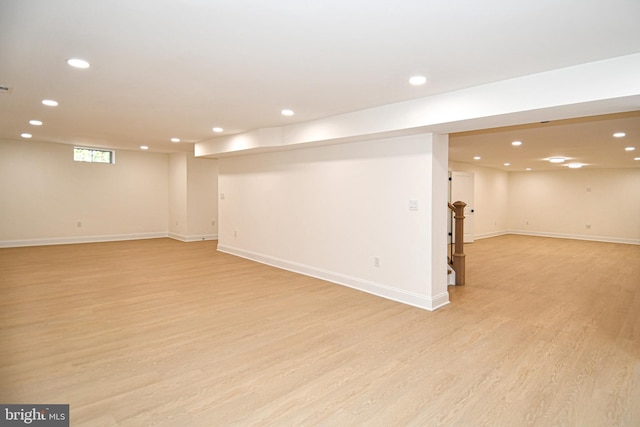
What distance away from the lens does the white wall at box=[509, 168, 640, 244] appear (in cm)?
997

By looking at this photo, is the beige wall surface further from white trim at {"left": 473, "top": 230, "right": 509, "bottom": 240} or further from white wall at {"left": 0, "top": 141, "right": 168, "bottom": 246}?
white wall at {"left": 0, "top": 141, "right": 168, "bottom": 246}

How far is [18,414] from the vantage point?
216 centimetres

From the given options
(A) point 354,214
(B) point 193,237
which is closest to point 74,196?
(B) point 193,237

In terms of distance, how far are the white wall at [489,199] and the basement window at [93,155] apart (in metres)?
9.12

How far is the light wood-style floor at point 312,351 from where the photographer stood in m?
2.25

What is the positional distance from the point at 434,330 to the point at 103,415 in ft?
9.38

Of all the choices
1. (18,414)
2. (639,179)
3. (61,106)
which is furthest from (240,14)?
(639,179)

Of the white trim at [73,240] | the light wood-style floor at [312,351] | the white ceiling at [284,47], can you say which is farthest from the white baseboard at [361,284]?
the white trim at [73,240]

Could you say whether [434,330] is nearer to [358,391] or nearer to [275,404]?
[358,391]

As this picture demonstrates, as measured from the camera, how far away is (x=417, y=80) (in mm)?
3188

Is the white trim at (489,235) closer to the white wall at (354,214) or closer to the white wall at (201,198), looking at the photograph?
the white wall at (354,214)

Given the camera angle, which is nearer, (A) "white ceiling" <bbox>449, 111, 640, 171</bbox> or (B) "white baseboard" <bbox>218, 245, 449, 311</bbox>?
(B) "white baseboard" <bbox>218, 245, 449, 311</bbox>

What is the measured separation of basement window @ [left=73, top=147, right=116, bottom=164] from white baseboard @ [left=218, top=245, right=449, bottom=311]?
16.5 feet

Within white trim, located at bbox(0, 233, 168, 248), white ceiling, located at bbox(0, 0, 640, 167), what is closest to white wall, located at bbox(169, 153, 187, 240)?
white trim, located at bbox(0, 233, 168, 248)
